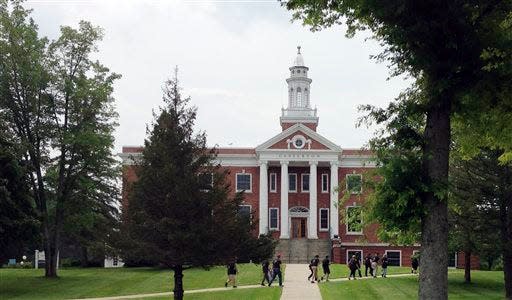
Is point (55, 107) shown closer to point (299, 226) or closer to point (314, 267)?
point (314, 267)

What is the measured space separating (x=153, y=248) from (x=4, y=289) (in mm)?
13732

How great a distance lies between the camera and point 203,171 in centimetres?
2436

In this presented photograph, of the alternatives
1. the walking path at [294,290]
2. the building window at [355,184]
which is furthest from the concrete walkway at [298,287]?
the building window at [355,184]

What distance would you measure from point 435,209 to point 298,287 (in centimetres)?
1947

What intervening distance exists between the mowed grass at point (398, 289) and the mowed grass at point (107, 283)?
5076 millimetres

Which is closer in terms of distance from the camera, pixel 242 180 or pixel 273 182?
pixel 242 180

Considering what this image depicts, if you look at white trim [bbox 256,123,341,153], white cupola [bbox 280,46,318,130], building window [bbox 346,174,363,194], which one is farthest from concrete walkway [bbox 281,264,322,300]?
white cupola [bbox 280,46,318,130]

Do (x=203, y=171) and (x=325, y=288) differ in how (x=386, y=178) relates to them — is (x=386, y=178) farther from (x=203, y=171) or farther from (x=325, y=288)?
(x=325, y=288)

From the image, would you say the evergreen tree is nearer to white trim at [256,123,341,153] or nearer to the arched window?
white trim at [256,123,341,153]

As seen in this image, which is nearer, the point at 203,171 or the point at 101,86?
the point at 203,171

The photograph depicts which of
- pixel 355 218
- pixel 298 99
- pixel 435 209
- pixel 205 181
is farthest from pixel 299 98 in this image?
pixel 435 209

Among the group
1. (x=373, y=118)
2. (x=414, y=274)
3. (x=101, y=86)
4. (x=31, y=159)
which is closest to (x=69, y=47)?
(x=101, y=86)

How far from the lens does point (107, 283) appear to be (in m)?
35.2

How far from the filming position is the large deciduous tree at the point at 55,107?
38438 mm
